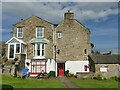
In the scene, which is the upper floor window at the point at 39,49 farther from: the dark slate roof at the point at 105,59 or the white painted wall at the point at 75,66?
the dark slate roof at the point at 105,59

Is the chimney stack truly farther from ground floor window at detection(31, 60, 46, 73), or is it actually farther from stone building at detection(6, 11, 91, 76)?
ground floor window at detection(31, 60, 46, 73)

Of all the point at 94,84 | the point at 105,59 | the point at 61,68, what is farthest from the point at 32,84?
the point at 105,59

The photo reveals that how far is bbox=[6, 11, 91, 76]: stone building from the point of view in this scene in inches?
1626

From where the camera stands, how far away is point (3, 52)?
43.7 metres

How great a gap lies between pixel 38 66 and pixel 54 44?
16.1ft

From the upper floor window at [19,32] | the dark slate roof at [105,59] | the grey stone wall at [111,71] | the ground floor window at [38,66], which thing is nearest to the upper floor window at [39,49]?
the ground floor window at [38,66]

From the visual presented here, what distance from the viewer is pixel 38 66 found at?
40.9 m

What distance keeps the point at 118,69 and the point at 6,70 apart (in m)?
18.2

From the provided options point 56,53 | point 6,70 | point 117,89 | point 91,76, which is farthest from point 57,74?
point 117,89

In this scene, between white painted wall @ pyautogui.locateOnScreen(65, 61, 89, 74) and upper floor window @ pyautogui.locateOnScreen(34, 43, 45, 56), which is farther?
white painted wall @ pyautogui.locateOnScreen(65, 61, 89, 74)

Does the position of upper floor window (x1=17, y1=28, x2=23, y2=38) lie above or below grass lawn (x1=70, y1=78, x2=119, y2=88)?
above

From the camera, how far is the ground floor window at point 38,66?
40.8 m

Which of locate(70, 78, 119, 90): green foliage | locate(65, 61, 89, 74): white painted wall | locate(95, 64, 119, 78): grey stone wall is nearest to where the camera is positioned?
locate(70, 78, 119, 90): green foliage

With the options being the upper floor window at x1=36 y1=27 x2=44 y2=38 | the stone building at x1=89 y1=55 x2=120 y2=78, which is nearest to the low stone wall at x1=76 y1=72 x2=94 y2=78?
the stone building at x1=89 y1=55 x2=120 y2=78
